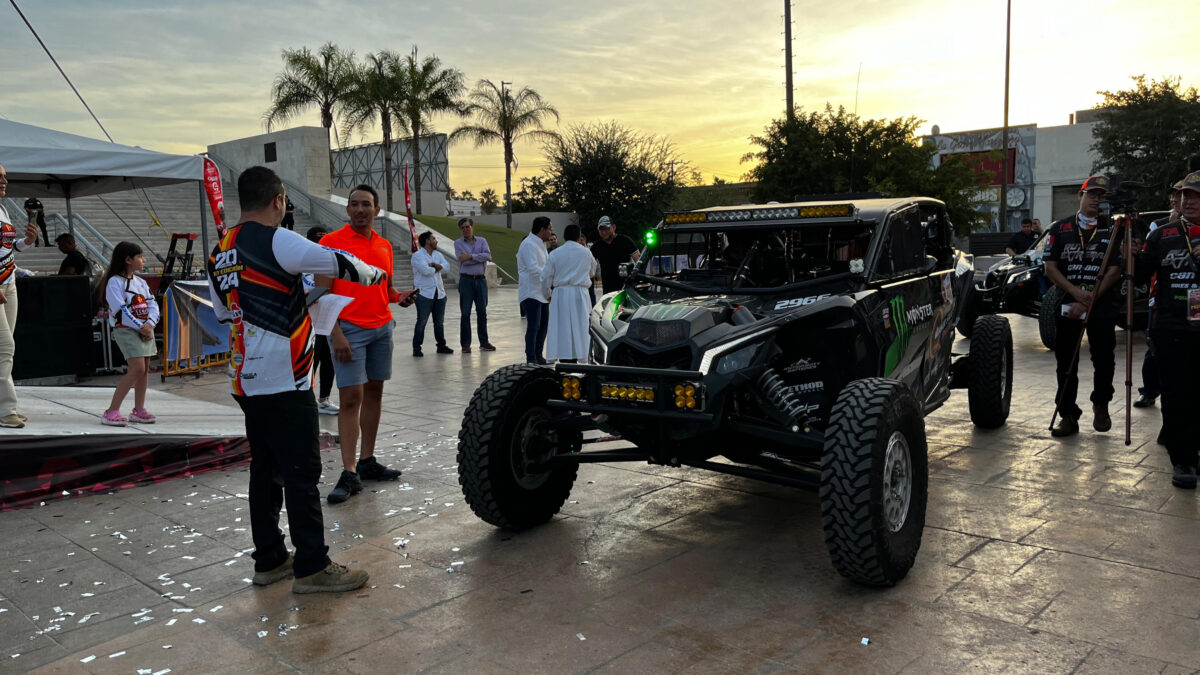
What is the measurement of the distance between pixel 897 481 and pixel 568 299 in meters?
6.35

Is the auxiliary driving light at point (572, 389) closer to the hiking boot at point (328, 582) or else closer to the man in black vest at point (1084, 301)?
the hiking boot at point (328, 582)

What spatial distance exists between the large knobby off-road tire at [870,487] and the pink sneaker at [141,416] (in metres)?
5.59

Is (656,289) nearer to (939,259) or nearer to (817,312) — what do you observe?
(817,312)

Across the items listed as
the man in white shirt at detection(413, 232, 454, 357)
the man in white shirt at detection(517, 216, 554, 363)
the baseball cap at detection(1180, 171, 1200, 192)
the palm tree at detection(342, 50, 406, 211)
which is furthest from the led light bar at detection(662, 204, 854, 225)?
the palm tree at detection(342, 50, 406, 211)

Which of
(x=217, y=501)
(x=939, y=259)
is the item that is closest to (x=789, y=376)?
(x=939, y=259)

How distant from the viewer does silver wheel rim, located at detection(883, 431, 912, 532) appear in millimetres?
3984

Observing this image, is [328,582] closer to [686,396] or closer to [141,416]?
[686,396]

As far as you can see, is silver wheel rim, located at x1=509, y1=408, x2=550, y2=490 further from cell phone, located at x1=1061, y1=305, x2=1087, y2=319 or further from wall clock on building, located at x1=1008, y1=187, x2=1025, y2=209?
wall clock on building, located at x1=1008, y1=187, x2=1025, y2=209

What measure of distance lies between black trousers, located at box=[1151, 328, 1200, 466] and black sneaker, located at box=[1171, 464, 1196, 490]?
0.10 ft

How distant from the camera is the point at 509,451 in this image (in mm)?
4723

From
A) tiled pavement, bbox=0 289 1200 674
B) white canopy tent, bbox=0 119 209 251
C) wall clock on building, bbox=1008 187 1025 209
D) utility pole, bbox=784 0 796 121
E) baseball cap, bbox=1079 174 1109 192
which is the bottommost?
tiled pavement, bbox=0 289 1200 674

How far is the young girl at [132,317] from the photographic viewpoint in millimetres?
7270

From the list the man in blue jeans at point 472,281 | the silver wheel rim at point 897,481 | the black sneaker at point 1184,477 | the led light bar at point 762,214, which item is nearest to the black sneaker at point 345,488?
the led light bar at point 762,214

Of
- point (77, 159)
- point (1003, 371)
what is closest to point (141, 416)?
point (77, 159)
